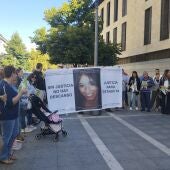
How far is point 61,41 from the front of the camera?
103 feet

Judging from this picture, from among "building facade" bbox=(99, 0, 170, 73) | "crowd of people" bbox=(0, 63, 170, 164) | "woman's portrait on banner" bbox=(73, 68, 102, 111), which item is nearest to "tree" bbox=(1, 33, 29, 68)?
"building facade" bbox=(99, 0, 170, 73)

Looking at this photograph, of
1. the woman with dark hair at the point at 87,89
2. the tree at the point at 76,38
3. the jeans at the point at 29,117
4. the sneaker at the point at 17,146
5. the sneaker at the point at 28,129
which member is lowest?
the sneaker at the point at 28,129

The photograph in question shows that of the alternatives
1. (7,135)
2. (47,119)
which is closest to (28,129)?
(47,119)

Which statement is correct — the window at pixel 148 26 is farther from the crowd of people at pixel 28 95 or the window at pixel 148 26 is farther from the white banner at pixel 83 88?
the white banner at pixel 83 88

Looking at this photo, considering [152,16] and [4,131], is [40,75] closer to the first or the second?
[4,131]

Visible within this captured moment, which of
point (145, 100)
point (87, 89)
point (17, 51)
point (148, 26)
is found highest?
point (148, 26)

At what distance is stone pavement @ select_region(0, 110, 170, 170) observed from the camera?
→ 8466 mm

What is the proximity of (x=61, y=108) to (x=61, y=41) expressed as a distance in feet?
59.9

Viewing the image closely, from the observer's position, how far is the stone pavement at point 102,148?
8466mm

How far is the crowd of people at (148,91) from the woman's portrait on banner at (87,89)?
3533 mm

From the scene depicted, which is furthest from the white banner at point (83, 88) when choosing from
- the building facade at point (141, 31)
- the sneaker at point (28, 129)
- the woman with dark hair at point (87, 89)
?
the building facade at point (141, 31)

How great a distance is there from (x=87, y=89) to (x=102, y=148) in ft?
16.1

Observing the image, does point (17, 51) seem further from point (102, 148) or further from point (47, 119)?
point (102, 148)

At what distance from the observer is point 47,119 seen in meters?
11.3
